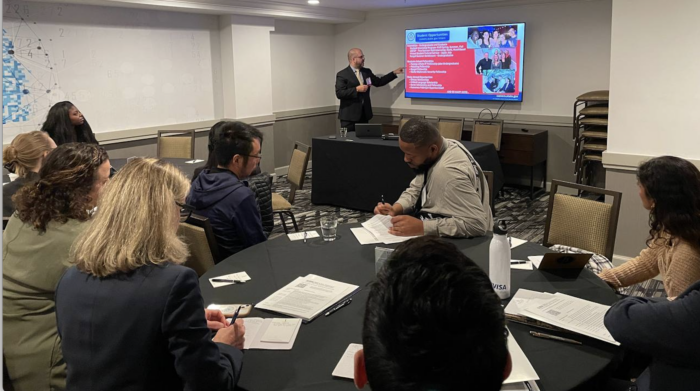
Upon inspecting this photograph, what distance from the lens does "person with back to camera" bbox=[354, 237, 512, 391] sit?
0.82 metres

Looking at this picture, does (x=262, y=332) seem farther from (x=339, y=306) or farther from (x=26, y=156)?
(x=26, y=156)

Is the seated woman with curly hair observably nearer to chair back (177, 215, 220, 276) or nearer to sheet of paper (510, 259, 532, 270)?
chair back (177, 215, 220, 276)

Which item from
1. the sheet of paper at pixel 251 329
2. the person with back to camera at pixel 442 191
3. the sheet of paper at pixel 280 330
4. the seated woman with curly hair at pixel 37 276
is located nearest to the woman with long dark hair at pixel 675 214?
the person with back to camera at pixel 442 191

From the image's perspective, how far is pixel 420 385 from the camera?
2.72 feet

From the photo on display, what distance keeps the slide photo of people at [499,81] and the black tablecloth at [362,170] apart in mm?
1594

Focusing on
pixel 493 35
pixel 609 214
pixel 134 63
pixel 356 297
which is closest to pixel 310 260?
pixel 356 297

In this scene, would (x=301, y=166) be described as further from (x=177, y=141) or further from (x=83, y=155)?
(x=83, y=155)

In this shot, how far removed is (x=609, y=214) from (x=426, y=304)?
2.37 m

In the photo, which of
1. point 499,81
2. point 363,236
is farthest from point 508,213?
point 363,236

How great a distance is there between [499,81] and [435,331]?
683 centimetres

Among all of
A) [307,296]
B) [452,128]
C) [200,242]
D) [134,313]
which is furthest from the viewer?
[452,128]

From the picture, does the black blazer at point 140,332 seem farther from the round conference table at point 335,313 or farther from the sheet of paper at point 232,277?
the sheet of paper at point 232,277

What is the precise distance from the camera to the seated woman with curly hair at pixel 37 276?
191 centimetres

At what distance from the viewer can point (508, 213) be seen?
19.9 feet
